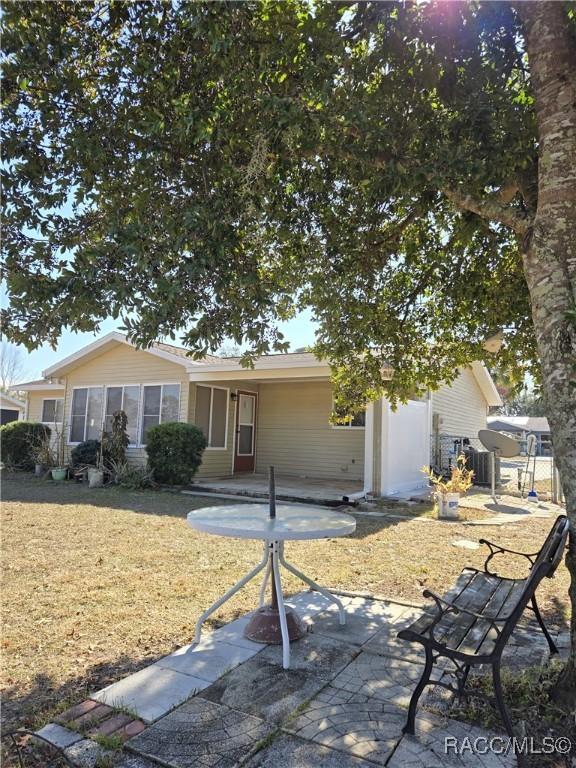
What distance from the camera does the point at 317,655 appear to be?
3.40 m

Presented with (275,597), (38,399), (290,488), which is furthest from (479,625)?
(38,399)

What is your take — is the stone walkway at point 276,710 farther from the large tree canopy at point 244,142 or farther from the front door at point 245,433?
the front door at point 245,433

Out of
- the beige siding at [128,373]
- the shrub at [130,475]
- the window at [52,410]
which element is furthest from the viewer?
the window at [52,410]

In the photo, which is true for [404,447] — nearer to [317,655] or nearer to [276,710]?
[317,655]

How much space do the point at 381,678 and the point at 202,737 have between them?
117cm

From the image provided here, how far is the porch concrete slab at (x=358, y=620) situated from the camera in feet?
12.3

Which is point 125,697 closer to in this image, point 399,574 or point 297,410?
point 399,574

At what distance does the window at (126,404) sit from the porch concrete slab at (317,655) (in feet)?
38.3

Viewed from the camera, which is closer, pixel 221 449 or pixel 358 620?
pixel 358 620

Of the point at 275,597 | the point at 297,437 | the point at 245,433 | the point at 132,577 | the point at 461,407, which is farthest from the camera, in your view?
the point at 461,407

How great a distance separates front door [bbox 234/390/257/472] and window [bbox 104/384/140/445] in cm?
294

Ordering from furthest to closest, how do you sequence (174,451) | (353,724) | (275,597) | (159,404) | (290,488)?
(159,404), (174,451), (290,488), (275,597), (353,724)

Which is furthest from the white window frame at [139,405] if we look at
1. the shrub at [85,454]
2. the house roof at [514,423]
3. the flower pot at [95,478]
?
the house roof at [514,423]

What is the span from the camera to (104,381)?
1539 centimetres
